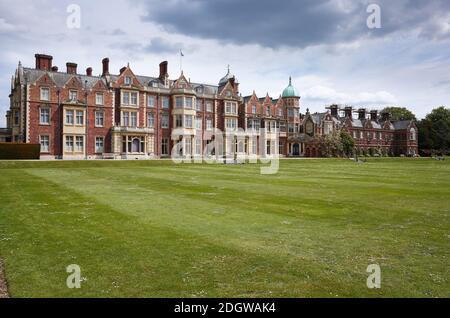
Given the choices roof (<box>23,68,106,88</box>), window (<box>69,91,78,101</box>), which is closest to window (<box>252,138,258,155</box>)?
roof (<box>23,68,106,88</box>)

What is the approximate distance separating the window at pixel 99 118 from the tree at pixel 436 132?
293 ft

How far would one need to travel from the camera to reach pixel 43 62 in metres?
58.5

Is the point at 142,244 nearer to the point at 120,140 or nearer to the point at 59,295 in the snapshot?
the point at 59,295

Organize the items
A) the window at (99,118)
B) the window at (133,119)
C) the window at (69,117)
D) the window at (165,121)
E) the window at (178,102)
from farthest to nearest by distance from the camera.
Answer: the window at (165,121), the window at (178,102), the window at (133,119), the window at (99,118), the window at (69,117)

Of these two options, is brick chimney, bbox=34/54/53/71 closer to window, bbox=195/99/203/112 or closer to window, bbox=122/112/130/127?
window, bbox=122/112/130/127

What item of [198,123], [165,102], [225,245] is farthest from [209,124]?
[225,245]

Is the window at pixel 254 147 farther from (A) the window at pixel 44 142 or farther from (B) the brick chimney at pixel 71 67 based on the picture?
(A) the window at pixel 44 142

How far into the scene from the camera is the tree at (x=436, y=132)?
11149 centimetres

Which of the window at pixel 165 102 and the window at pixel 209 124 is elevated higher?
the window at pixel 165 102

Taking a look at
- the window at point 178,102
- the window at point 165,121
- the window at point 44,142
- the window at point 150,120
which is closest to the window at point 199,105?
the window at point 178,102

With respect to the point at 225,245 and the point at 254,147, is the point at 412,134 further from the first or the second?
the point at 225,245

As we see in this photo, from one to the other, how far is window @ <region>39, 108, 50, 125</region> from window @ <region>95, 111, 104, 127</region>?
6609 millimetres

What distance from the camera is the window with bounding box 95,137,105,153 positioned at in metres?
59.2

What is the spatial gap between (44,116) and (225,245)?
5314 cm
